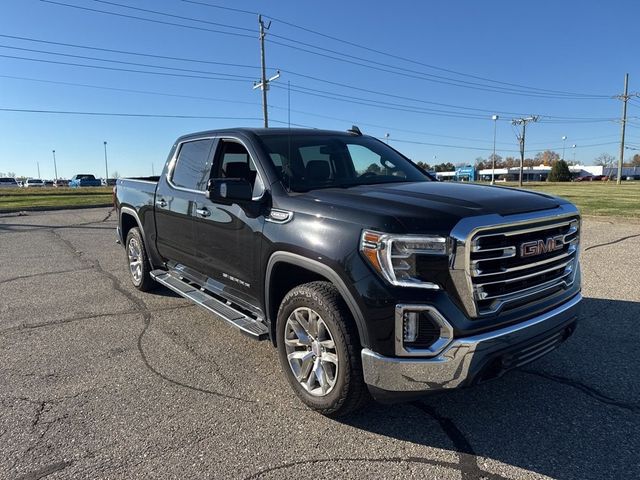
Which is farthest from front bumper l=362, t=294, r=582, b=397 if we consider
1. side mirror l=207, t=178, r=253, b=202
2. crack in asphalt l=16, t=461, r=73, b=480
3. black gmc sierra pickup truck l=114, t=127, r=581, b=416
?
crack in asphalt l=16, t=461, r=73, b=480

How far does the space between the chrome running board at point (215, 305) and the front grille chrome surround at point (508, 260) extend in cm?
165

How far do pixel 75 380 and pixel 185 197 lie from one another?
6.39 feet

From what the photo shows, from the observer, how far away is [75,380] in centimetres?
374

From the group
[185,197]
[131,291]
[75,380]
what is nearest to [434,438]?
[75,380]

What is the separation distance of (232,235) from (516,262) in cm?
220

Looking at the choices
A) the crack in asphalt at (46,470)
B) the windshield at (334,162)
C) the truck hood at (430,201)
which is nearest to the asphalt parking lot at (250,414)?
the crack in asphalt at (46,470)

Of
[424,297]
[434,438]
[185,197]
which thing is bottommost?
[434,438]

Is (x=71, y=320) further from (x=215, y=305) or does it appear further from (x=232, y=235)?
Answer: (x=232, y=235)

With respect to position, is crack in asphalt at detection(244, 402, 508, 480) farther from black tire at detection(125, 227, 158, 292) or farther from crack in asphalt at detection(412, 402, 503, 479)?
black tire at detection(125, 227, 158, 292)

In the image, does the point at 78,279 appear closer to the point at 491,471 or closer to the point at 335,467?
the point at 335,467

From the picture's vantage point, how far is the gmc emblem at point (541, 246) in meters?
2.93

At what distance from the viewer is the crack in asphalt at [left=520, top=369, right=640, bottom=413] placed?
3.24m

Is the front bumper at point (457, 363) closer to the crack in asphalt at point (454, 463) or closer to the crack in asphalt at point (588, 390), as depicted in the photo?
the crack in asphalt at point (454, 463)

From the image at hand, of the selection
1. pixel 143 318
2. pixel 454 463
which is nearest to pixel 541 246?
pixel 454 463
